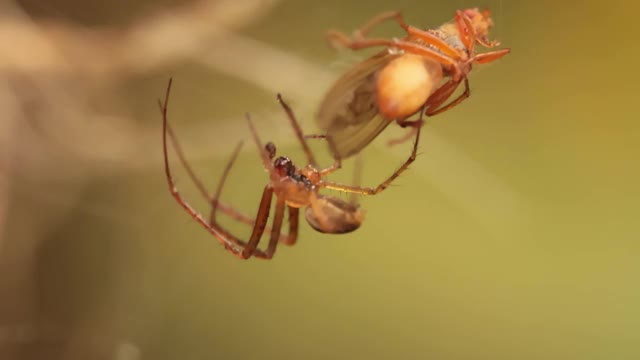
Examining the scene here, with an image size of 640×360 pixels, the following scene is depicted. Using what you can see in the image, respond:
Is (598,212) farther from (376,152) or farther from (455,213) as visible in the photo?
(376,152)

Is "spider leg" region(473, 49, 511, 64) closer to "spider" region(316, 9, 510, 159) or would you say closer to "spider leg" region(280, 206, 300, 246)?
"spider" region(316, 9, 510, 159)

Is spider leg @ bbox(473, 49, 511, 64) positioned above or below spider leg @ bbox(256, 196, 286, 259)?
above

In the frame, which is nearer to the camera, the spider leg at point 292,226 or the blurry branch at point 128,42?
the spider leg at point 292,226

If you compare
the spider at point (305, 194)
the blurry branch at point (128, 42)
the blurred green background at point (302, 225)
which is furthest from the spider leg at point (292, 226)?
the blurry branch at point (128, 42)

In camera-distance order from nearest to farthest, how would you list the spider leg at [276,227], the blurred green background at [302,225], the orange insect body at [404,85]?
the orange insect body at [404,85] < the spider leg at [276,227] < the blurred green background at [302,225]

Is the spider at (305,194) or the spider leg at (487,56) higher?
the spider leg at (487,56)

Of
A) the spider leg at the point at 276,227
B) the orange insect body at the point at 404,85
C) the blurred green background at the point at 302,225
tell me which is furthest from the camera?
the blurred green background at the point at 302,225

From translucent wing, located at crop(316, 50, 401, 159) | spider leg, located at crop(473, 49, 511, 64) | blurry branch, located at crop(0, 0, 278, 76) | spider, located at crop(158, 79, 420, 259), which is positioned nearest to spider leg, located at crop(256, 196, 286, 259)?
spider, located at crop(158, 79, 420, 259)

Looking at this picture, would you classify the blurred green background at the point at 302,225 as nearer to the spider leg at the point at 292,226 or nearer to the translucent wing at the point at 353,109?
the spider leg at the point at 292,226
